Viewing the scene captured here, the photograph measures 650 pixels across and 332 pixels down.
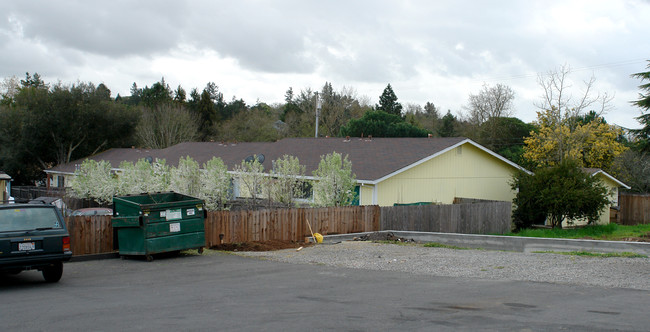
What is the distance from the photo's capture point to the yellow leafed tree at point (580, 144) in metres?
39.5

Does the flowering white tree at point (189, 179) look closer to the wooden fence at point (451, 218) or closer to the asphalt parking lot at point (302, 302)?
the wooden fence at point (451, 218)

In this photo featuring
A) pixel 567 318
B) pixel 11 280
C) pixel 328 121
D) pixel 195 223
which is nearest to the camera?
pixel 567 318

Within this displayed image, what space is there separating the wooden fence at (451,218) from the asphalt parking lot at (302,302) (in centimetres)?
907

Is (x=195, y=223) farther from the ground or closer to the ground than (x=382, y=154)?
closer to the ground

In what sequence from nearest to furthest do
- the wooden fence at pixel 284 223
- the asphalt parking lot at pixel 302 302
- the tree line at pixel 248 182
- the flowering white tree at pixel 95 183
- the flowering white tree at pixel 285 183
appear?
1. the asphalt parking lot at pixel 302 302
2. the wooden fence at pixel 284 223
3. the tree line at pixel 248 182
4. the flowering white tree at pixel 285 183
5. the flowering white tree at pixel 95 183

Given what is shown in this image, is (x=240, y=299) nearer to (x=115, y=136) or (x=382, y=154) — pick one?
(x=382, y=154)

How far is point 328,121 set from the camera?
67.3 meters

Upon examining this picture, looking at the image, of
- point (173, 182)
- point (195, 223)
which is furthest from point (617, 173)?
point (195, 223)

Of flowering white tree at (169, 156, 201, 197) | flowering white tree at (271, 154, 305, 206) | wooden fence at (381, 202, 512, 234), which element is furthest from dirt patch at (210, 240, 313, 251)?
flowering white tree at (169, 156, 201, 197)

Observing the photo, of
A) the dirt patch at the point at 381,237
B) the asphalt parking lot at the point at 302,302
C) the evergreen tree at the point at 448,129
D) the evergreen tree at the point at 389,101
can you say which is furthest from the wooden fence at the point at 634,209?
the evergreen tree at the point at 389,101

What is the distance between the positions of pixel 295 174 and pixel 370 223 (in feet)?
14.6

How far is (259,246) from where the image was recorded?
55.1ft

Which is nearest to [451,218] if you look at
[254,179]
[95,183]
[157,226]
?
[254,179]

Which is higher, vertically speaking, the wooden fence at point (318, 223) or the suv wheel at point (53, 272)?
the wooden fence at point (318, 223)
